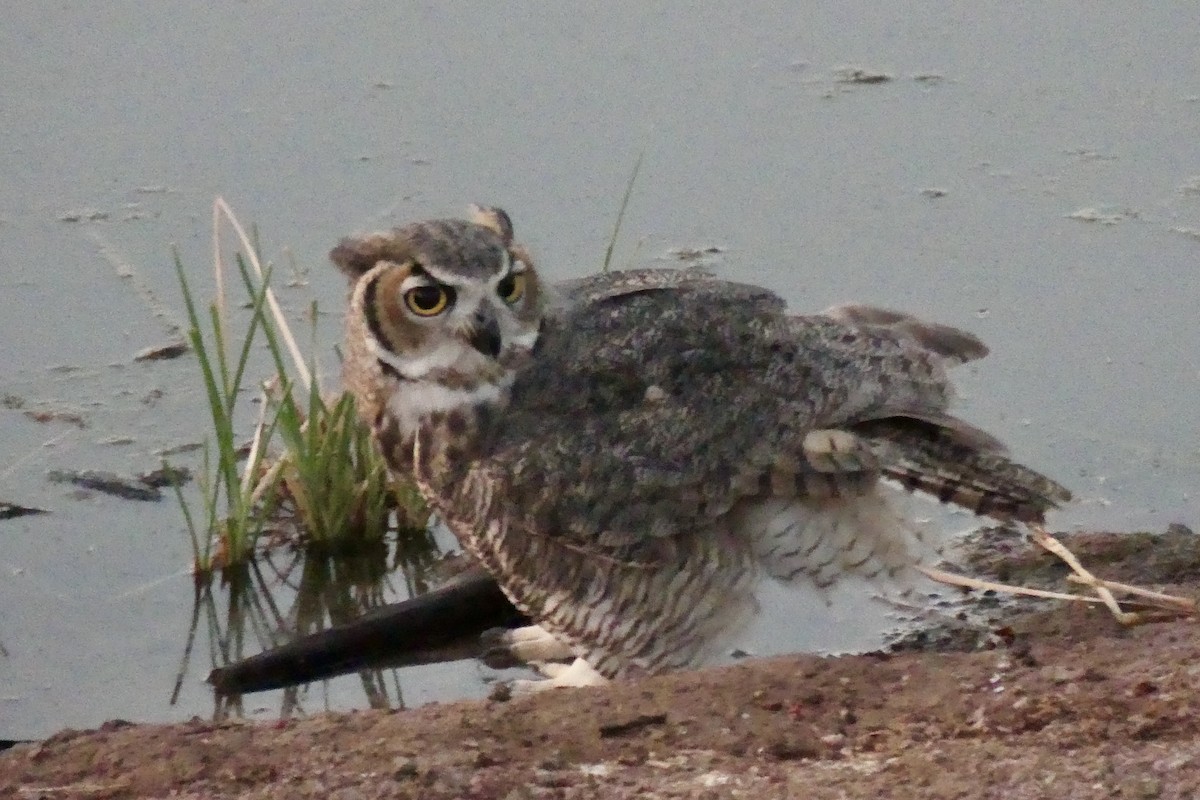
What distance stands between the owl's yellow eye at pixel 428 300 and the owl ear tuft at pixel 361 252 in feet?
0.33

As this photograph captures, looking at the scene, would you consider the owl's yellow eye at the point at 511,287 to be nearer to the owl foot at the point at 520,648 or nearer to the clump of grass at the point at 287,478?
the clump of grass at the point at 287,478

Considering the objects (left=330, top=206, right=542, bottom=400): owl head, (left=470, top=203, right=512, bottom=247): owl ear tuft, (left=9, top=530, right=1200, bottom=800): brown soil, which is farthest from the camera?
(left=470, top=203, right=512, bottom=247): owl ear tuft

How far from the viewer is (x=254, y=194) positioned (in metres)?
6.38

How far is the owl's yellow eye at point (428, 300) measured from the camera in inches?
168

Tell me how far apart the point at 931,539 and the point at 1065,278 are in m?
1.68

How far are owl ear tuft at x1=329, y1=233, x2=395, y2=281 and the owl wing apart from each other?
41 cm

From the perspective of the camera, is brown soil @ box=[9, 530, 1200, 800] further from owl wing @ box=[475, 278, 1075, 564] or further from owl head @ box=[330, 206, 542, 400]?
owl head @ box=[330, 206, 542, 400]

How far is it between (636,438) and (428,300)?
0.53 m

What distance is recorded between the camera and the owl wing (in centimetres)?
430

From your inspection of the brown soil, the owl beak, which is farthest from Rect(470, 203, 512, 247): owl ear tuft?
the brown soil

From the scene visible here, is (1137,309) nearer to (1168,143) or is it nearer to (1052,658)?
(1168,143)

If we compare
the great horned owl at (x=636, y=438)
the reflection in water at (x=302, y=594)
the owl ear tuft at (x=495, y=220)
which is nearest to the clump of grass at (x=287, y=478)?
the reflection in water at (x=302, y=594)

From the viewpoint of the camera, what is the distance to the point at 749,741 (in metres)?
3.52

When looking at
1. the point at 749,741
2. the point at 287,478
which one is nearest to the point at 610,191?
the point at 287,478
